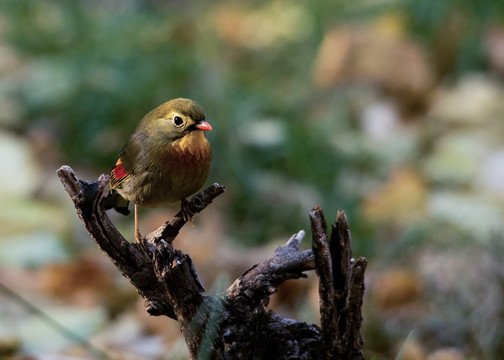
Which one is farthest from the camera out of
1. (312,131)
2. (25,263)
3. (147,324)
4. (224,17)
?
(224,17)

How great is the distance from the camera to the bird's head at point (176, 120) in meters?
1.65

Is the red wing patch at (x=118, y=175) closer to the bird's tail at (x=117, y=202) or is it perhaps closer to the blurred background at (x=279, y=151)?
the bird's tail at (x=117, y=202)

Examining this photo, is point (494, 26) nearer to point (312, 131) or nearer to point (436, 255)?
point (312, 131)

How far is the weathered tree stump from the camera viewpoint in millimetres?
1828

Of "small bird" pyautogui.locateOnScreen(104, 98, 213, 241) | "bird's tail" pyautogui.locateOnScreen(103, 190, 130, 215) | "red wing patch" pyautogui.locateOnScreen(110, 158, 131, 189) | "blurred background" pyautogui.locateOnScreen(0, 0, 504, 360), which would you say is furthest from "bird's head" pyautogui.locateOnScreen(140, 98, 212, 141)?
"blurred background" pyautogui.locateOnScreen(0, 0, 504, 360)

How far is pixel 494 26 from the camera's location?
6766 millimetres

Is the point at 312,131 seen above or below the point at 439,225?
above

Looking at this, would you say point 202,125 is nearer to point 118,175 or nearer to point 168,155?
point 168,155

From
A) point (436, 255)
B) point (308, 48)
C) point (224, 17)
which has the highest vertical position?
point (224, 17)

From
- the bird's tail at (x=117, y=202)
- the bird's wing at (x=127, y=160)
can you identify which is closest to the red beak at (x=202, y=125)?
the bird's wing at (x=127, y=160)

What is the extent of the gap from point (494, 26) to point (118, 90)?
341 centimetres

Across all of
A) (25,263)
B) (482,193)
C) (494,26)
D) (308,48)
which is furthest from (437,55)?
(25,263)

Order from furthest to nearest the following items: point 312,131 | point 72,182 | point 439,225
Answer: point 312,131 < point 439,225 < point 72,182

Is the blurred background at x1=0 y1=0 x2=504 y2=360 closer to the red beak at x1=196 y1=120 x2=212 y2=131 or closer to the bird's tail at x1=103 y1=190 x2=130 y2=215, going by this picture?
the bird's tail at x1=103 y1=190 x2=130 y2=215
